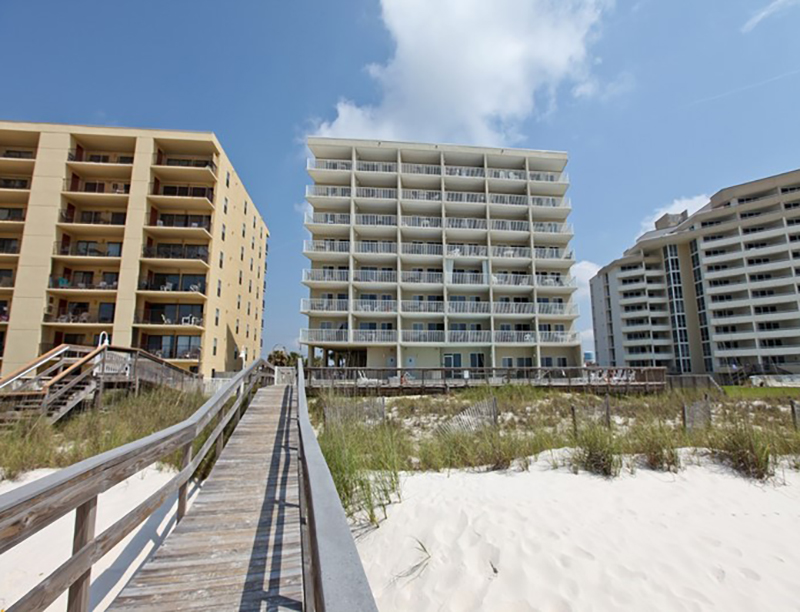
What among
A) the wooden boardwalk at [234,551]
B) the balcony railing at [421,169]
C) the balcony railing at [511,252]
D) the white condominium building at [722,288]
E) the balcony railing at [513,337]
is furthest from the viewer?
the white condominium building at [722,288]

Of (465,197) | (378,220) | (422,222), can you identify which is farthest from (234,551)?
(465,197)

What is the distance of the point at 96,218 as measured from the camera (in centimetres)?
3038

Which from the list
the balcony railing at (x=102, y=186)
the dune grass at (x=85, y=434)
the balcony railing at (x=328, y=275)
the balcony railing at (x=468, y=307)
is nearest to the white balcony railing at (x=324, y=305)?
the balcony railing at (x=328, y=275)

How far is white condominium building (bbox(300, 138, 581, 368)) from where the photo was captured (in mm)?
32875

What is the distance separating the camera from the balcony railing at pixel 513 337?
3319 cm

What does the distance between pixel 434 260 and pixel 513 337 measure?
9534mm

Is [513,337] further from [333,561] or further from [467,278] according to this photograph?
[333,561]

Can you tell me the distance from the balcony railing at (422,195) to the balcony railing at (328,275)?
8860mm

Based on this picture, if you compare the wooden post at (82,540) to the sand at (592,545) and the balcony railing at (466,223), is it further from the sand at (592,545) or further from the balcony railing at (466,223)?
the balcony railing at (466,223)

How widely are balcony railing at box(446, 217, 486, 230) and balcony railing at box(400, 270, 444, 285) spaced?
5.17 metres

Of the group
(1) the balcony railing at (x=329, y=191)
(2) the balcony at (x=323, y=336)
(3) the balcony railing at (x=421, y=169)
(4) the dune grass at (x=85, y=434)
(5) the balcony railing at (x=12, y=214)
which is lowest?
(4) the dune grass at (x=85, y=434)

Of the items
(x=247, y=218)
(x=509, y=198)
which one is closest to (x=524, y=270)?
(x=509, y=198)

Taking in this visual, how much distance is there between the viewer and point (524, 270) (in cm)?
3672

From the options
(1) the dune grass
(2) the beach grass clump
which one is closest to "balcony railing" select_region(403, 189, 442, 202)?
(1) the dune grass
